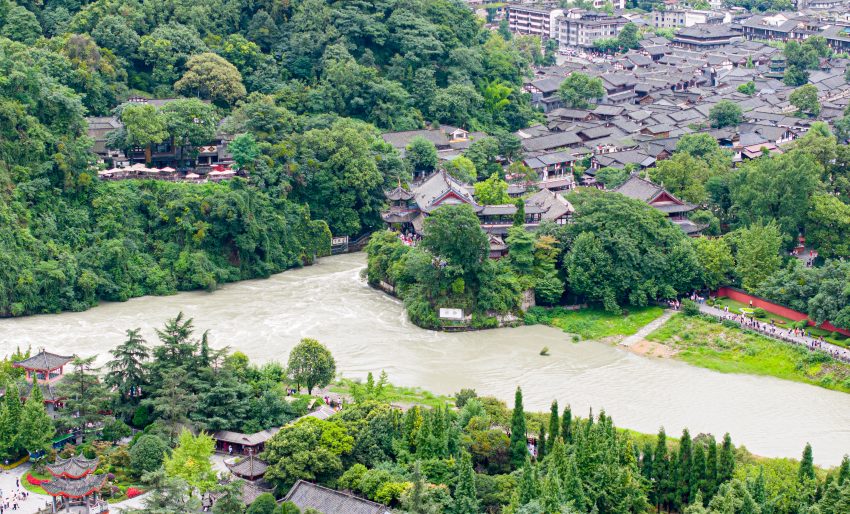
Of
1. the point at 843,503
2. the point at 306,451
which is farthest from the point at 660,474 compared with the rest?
the point at 306,451

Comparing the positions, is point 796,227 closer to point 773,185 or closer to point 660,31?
point 773,185

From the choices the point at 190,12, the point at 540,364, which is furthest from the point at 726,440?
the point at 190,12

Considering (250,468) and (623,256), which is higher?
(623,256)

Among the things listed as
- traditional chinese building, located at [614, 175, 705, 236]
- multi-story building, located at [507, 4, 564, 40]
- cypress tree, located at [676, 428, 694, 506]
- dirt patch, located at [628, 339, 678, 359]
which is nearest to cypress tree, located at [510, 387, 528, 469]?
cypress tree, located at [676, 428, 694, 506]

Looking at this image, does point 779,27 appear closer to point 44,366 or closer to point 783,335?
point 783,335

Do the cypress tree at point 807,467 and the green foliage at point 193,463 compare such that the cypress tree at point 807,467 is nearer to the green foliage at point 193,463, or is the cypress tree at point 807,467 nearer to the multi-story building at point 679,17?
the green foliage at point 193,463

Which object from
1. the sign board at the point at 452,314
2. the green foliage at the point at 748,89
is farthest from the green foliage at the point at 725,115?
the sign board at the point at 452,314
